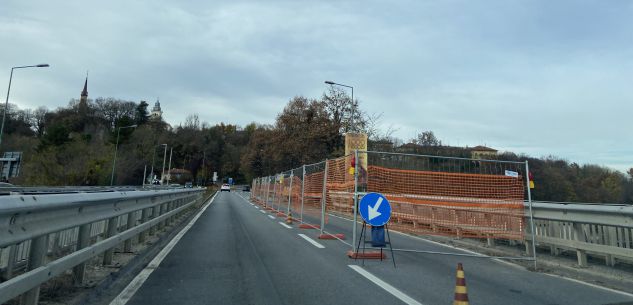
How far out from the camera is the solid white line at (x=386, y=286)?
17.2 ft

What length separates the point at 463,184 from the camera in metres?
11.3

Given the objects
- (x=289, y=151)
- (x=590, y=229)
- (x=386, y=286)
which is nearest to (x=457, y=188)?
(x=590, y=229)

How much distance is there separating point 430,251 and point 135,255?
6493 mm

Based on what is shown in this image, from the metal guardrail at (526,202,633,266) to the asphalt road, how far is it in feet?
4.17

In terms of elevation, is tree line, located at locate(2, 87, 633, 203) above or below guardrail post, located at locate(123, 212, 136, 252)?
above

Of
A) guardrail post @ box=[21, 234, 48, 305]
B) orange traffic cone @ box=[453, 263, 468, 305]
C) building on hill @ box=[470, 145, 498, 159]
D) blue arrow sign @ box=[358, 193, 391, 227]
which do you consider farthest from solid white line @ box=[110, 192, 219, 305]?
building on hill @ box=[470, 145, 498, 159]

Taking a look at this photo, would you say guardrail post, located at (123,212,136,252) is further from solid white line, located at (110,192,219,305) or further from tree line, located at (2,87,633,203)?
tree line, located at (2,87,633,203)

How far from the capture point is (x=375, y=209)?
843cm

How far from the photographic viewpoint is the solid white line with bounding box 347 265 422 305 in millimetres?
5246

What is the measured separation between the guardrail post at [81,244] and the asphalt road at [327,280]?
0.75 meters

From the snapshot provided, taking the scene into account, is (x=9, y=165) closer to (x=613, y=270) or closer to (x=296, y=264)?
(x=296, y=264)

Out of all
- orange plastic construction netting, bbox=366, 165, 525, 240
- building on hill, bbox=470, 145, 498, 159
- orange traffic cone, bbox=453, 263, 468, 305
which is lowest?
orange traffic cone, bbox=453, 263, 468, 305

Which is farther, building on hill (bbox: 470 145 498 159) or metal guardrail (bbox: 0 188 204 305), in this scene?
building on hill (bbox: 470 145 498 159)

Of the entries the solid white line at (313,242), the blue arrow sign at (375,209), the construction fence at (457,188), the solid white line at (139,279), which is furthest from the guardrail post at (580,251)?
the solid white line at (139,279)
